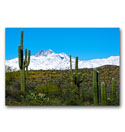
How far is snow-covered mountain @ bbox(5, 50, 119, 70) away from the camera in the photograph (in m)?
6.92

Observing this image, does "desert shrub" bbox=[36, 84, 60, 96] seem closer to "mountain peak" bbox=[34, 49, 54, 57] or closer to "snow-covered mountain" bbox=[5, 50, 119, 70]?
"snow-covered mountain" bbox=[5, 50, 119, 70]

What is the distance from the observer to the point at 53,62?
709 cm

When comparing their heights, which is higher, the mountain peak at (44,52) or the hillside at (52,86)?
the mountain peak at (44,52)

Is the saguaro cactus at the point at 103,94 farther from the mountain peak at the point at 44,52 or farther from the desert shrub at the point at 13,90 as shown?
the desert shrub at the point at 13,90

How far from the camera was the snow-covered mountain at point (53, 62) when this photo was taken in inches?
273

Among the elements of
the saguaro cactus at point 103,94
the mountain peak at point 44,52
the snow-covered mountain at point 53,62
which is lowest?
the saguaro cactus at point 103,94

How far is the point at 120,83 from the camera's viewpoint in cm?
680

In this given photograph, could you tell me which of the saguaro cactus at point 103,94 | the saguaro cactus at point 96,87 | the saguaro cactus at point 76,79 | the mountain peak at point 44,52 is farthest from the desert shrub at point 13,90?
the saguaro cactus at point 103,94

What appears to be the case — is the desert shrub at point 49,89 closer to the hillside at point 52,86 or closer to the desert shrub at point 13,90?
the hillside at point 52,86

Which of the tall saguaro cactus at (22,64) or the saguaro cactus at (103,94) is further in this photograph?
the tall saguaro cactus at (22,64)

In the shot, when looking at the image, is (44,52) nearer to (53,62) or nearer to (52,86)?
(53,62)
